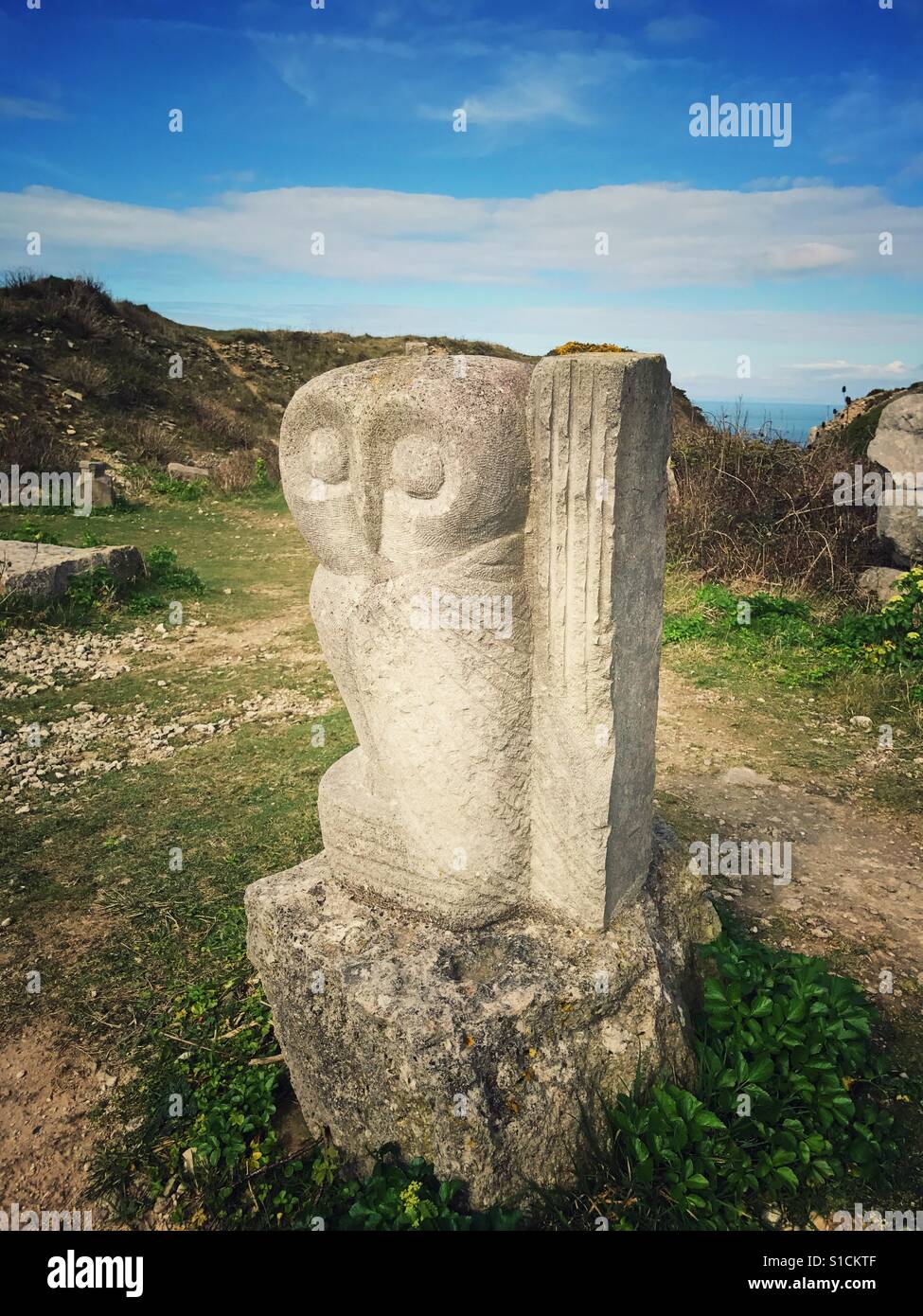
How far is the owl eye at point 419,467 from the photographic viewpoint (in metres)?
2.10

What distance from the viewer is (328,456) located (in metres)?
2.25

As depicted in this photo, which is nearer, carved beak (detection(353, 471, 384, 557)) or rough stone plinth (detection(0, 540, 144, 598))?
carved beak (detection(353, 471, 384, 557))

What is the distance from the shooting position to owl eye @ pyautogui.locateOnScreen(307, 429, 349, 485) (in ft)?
7.36

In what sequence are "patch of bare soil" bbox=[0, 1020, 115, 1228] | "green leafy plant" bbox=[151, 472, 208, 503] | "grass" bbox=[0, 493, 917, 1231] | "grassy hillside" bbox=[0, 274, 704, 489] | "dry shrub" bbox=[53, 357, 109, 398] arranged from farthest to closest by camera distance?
"dry shrub" bbox=[53, 357, 109, 398], "grassy hillside" bbox=[0, 274, 704, 489], "green leafy plant" bbox=[151, 472, 208, 503], "patch of bare soil" bbox=[0, 1020, 115, 1228], "grass" bbox=[0, 493, 917, 1231]

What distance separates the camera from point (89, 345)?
1795 centimetres

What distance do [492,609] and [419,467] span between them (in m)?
0.41

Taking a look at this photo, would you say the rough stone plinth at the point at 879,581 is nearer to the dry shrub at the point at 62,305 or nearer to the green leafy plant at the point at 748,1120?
the green leafy plant at the point at 748,1120

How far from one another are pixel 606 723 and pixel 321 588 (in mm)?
908

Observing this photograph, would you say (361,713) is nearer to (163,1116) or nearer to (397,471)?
(397,471)

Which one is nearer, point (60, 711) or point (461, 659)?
point (461, 659)

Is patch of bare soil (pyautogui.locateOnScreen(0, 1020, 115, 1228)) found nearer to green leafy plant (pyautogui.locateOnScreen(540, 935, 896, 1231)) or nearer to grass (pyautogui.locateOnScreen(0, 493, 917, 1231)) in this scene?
grass (pyautogui.locateOnScreen(0, 493, 917, 1231))

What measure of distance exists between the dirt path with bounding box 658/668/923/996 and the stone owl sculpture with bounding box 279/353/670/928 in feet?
4.33

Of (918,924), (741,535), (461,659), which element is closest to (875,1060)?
(918,924)

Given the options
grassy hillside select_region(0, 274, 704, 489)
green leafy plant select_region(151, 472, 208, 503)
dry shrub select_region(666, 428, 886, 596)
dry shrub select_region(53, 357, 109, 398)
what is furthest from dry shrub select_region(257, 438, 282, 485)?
dry shrub select_region(666, 428, 886, 596)
